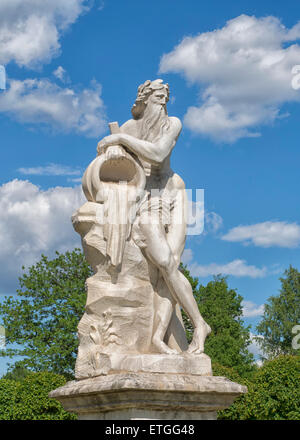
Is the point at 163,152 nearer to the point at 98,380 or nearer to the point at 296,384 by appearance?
the point at 98,380

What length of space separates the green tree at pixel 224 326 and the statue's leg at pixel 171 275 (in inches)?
653

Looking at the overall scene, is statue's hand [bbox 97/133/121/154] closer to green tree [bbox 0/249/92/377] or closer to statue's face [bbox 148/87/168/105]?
statue's face [bbox 148/87/168/105]

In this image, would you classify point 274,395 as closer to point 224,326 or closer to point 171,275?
point 224,326

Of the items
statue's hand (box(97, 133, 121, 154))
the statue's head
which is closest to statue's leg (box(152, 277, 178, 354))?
statue's hand (box(97, 133, 121, 154))

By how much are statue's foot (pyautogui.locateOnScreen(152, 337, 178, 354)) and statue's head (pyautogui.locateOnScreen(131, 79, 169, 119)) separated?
3125mm

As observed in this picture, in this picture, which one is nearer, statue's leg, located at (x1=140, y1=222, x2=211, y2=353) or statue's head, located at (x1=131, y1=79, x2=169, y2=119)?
statue's leg, located at (x1=140, y1=222, x2=211, y2=353)

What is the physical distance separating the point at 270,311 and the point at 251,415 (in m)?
15.5

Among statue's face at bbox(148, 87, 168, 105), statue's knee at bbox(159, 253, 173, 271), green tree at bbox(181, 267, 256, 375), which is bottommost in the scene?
statue's knee at bbox(159, 253, 173, 271)

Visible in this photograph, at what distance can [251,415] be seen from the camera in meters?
18.2

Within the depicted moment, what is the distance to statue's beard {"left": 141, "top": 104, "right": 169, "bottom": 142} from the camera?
8.06 m

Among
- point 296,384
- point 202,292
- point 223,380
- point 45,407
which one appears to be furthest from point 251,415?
point 223,380

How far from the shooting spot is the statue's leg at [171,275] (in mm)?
7340

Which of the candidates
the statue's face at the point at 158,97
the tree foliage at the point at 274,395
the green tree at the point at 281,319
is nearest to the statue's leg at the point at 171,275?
the statue's face at the point at 158,97

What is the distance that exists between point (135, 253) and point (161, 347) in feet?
3.94
